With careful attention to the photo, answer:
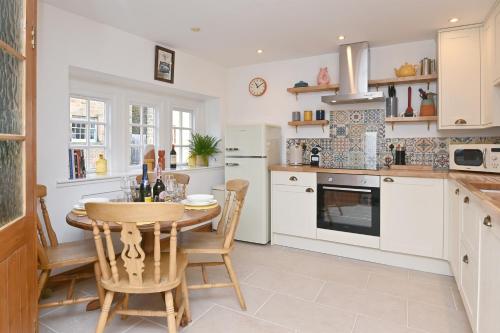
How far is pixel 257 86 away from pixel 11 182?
135 inches

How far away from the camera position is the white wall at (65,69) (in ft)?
8.30

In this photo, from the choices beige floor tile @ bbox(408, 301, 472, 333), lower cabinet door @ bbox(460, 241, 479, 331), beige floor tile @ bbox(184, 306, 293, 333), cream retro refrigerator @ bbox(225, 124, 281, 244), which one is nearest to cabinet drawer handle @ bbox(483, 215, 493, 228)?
lower cabinet door @ bbox(460, 241, 479, 331)

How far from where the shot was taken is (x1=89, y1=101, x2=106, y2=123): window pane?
3330 millimetres

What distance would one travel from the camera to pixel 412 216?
2.95 meters

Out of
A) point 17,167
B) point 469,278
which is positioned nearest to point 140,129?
point 17,167

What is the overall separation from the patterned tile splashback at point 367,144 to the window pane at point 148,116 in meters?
1.90

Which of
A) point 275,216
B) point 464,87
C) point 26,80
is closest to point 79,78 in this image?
point 26,80

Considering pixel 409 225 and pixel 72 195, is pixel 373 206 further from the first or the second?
pixel 72 195

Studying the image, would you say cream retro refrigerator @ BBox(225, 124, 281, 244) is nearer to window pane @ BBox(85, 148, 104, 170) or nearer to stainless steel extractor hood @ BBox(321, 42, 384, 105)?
stainless steel extractor hood @ BBox(321, 42, 384, 105)

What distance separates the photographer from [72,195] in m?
2.72

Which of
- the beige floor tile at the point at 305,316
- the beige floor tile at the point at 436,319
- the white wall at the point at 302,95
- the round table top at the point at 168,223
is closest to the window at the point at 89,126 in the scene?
the round table top at the point at 168,223

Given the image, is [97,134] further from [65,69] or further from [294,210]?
[294,210]

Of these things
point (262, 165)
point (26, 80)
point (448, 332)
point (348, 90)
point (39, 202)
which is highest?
point (348, 90)

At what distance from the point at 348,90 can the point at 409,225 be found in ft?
5.21
